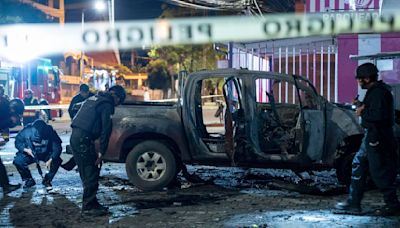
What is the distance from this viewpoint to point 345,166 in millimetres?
7340

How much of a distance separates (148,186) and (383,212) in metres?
3.21

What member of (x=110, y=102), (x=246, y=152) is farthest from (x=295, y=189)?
(x=110, y=102)

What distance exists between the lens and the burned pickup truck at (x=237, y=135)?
7.29 m

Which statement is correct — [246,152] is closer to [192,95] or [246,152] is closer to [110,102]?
[192,95]

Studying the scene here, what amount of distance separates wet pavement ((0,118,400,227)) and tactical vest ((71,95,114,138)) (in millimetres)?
1015

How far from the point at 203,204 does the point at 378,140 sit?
7.49 feet

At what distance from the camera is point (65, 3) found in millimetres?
45594

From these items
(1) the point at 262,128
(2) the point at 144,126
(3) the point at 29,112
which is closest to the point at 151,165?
(2) the point at 144,126

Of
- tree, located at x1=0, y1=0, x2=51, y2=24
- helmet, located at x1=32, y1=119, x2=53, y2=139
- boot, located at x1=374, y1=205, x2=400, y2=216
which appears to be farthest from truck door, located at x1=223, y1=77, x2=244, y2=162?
tree, located at x1=0, y1=0, x2=51, y2=24

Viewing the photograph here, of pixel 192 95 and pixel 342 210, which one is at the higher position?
pixel 192 95

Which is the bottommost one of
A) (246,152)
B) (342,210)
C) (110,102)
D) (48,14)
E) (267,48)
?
(342,210)

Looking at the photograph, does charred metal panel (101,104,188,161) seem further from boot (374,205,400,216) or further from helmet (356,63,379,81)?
boot (374,205,400,216)

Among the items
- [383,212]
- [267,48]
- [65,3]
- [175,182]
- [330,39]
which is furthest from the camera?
[65,3]

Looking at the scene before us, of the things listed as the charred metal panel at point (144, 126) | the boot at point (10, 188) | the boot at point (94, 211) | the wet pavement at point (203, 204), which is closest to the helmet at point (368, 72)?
the wet pavement at point (203, 204)
